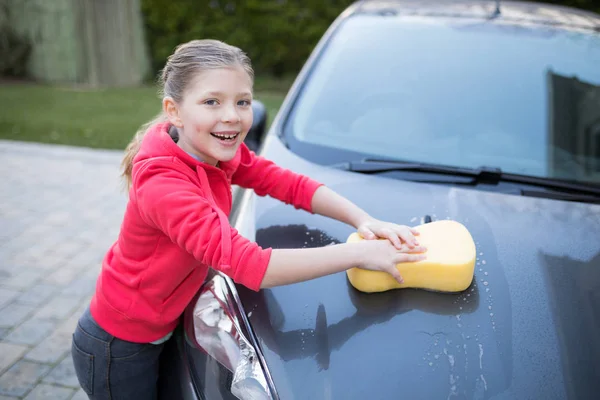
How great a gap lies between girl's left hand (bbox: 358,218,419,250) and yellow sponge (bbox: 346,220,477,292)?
5 cm

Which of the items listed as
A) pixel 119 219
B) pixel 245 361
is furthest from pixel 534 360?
pixel 119 219

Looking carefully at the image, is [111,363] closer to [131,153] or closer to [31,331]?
[131,153]

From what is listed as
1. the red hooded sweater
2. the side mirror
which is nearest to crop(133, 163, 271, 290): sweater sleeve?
the red hooded sweater

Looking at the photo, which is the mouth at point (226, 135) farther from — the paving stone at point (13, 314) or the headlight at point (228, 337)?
the paving stone at point (13, 314)

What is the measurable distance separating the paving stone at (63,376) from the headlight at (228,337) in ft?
3.78

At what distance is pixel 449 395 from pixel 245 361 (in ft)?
1.57

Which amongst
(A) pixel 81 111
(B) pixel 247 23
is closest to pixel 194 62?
(A) pixel 81 111

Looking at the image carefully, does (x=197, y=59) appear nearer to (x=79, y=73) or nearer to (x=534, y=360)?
(x=534, y=360)

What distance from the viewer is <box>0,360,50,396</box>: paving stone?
232 cm

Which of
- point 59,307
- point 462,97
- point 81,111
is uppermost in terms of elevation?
point 462,97

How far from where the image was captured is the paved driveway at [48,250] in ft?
8.13

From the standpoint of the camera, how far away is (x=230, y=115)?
1.37m

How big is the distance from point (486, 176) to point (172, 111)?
1.09m

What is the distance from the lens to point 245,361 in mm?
1345
